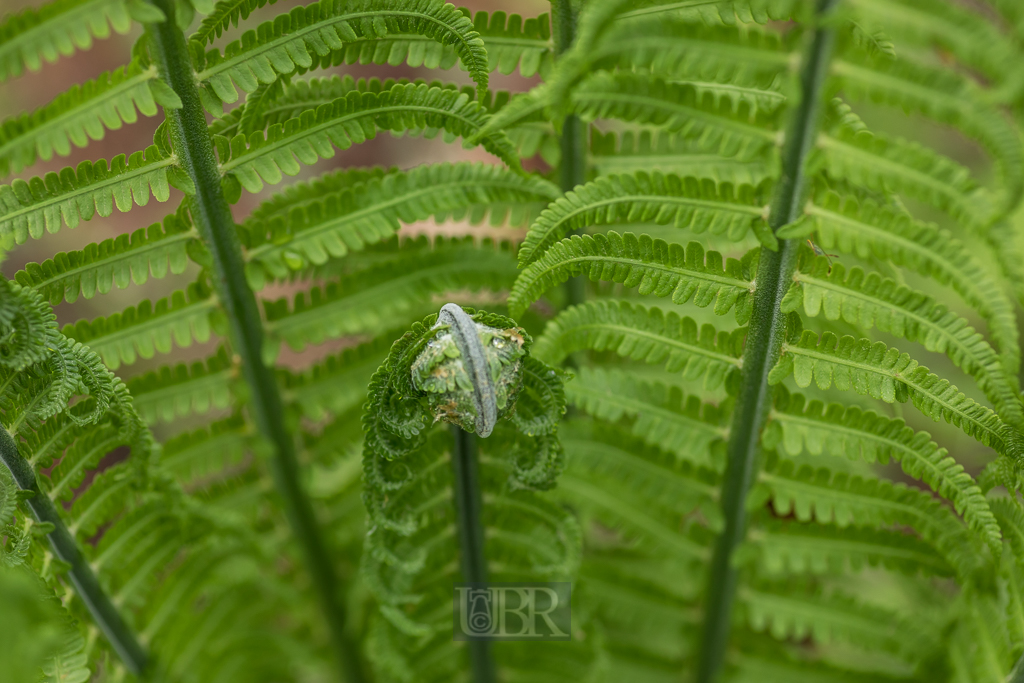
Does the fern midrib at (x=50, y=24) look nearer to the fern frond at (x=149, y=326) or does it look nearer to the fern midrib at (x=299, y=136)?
the fern midrib at (x=299, y=136)

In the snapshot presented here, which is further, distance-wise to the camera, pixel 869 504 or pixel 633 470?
pixel 633 470

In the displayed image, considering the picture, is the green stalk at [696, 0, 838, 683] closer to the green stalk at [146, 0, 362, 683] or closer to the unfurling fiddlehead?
the unfurling fiddlehead

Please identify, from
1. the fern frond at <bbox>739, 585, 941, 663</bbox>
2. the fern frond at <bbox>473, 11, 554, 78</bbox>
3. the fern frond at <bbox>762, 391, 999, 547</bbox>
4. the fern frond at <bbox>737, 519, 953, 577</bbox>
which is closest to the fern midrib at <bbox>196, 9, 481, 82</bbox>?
the fern frond at <bbox>473, 11, 554, 78</bbox>

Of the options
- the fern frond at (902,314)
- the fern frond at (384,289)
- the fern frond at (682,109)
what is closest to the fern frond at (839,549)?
the fern frond at (902,314)

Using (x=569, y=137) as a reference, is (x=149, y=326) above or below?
below

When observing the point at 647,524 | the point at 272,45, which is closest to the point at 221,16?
the point at 272,45

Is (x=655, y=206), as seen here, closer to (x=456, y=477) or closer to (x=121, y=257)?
(x=456, y=477)
